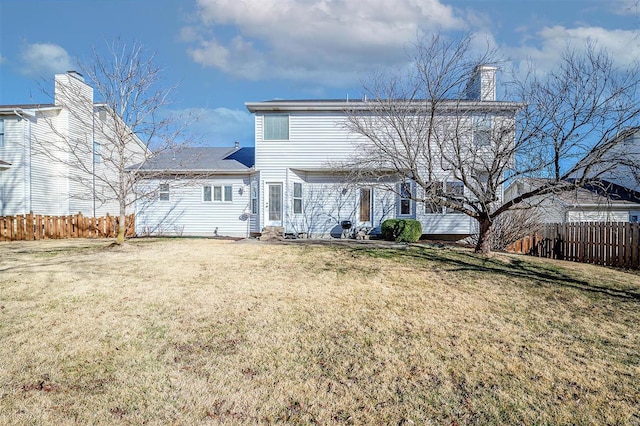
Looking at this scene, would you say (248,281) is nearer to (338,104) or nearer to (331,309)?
(331,309)

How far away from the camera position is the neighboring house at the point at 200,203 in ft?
58.5

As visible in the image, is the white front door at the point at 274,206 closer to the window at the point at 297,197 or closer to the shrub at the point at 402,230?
the window at the point at 297,197

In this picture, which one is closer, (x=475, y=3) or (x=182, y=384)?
(x=182, y=384)

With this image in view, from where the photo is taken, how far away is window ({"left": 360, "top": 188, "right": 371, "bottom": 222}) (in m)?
17.2

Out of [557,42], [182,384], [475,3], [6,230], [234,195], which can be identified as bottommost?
[182,384]

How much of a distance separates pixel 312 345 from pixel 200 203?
14.1 metres

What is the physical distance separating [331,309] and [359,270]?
279 cm

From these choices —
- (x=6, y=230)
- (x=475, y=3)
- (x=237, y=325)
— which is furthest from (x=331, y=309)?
(x=6, y=230)

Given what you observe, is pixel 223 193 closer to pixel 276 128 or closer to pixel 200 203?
pixel 200 203

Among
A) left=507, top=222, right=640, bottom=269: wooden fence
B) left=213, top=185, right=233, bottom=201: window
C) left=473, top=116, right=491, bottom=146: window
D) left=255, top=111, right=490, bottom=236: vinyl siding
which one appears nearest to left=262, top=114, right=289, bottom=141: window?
left=255, top=111, right=490, bottom=236: vinyl siding

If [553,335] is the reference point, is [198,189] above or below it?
above

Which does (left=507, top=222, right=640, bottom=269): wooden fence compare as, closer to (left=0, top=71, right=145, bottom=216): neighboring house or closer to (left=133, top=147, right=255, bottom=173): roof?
(left=133, top=147, right=255, bottom=173): roof

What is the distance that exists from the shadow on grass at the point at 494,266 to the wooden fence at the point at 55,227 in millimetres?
12638

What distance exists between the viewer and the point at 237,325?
595 cm
